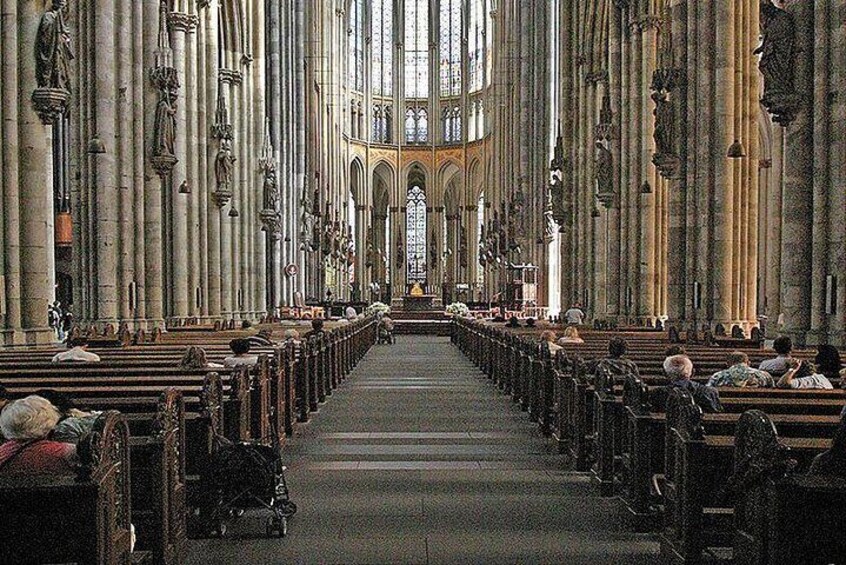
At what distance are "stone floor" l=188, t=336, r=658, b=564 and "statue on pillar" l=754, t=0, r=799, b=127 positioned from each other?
6155 millimetres

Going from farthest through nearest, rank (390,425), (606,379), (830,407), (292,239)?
(292,239) < (390,425) < (606,379) < (830,407)

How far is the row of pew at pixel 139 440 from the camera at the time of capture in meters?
5.11

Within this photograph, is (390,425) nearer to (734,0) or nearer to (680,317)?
(680,317)

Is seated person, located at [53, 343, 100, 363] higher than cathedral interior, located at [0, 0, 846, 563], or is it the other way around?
cathedral interior, located at [0, 0, 846, 563]

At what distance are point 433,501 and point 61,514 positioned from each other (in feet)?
15.8

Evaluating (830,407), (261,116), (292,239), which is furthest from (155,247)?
(292,239)

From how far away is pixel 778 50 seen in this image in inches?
625

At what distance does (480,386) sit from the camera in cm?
2184

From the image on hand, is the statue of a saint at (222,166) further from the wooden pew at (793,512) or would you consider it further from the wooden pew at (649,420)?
the wooden pew at (793,512)

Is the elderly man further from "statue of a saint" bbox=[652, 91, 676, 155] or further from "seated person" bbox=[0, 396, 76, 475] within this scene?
"statue of a saint" bbox=[652, 91, 676, 155]

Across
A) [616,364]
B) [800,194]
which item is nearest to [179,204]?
[800,194]

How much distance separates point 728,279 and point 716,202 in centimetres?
163

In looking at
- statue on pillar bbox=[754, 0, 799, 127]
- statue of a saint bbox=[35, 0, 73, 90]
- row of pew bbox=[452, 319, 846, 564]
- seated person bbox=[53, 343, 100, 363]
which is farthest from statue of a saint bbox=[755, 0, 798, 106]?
statue of a saint bbox=[35, 0, 73, 90]

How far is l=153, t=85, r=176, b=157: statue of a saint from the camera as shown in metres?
22.6
